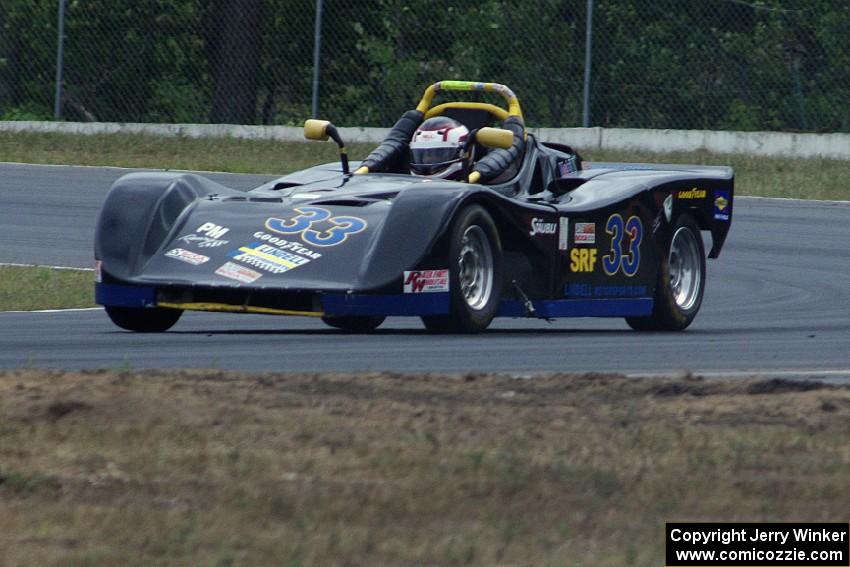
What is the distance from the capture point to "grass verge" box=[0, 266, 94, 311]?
11.4 meters

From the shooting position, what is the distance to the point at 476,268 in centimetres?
934

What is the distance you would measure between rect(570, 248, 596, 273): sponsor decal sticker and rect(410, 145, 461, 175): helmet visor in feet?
3.03

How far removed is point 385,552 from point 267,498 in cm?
58

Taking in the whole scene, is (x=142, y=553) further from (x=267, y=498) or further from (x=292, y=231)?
(x=292, y=231)

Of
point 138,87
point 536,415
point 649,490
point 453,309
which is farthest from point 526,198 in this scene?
point 138,87

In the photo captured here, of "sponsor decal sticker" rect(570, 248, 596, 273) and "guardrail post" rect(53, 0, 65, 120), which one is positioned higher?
"guardrail post" rect(53, 0, 65, 120)

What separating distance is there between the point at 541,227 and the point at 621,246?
0.82 meters

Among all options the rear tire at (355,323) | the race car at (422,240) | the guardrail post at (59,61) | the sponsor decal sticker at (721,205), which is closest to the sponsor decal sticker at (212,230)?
the race car at (422,240)

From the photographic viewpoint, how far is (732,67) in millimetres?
21312

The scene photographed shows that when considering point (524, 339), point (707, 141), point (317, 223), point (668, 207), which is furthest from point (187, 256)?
point (707, 141)

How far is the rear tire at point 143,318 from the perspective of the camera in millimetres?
9375

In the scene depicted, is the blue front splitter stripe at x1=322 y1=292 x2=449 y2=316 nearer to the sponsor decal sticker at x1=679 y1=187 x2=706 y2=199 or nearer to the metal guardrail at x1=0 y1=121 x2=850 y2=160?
the sponsor decal sticker at x1=679 y1=187 x2=706 y2=199

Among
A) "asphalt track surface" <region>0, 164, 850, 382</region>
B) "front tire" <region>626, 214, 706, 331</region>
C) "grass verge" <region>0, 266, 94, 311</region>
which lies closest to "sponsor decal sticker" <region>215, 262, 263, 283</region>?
"asphalt track surface" <region>0, 164, 850, 382</region>

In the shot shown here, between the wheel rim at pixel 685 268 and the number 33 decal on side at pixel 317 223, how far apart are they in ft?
8.64
